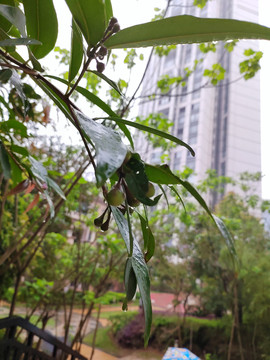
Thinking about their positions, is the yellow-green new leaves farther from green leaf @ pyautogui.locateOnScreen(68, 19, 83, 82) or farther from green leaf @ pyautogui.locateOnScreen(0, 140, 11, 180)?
green leaf @ pyautogui.locateOnScreen(0, 140, 11, 180)

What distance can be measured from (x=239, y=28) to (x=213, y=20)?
0.9 inches

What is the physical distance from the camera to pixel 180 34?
0.26 metres

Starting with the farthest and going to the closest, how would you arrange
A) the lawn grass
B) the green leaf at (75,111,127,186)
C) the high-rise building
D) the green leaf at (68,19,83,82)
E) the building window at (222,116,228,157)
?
the building window at (222,116,228,157) → the lawn grass → the high-rise building → the green leaf at (68,19,83,82) → the green leaf at (75,111,127,186)

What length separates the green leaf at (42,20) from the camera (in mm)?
295

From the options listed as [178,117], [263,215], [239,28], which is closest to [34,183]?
[239,28]

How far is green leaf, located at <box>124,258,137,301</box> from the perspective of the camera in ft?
0.69

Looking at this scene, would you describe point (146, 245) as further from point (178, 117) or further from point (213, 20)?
point (178, 117)

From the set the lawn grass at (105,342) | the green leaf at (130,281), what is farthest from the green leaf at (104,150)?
the lawn grass at (105,342)

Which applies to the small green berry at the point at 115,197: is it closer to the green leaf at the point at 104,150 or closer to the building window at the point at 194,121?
the green leaf at the point at 104,150

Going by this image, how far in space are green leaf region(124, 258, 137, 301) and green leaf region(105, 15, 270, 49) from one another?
0.20 metres

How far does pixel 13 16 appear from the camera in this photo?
0.81ft

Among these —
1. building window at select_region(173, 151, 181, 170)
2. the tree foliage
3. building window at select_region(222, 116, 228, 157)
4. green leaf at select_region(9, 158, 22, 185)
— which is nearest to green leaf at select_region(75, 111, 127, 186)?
the tree foliage

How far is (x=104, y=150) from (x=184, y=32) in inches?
6.5

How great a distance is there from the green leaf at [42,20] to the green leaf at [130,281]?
0.26 metres
